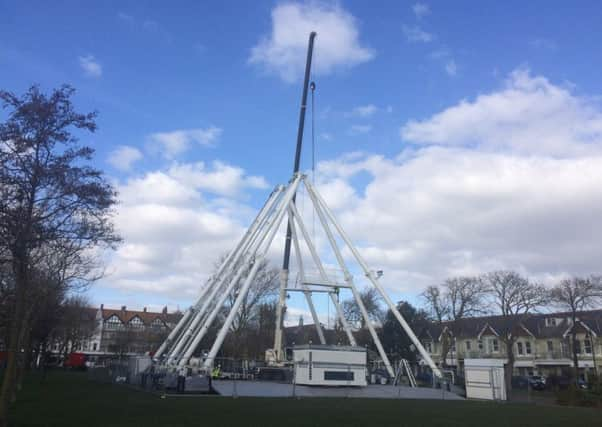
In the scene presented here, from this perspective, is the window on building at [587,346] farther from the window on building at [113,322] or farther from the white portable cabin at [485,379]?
the window on building at [113,322]

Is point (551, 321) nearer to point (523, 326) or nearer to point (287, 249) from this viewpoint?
point (523, 326)

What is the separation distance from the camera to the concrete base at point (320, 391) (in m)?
24.4

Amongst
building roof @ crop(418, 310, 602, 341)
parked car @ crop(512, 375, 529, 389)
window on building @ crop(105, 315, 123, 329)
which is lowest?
parked car @ crop(512, 375, 529, 389)

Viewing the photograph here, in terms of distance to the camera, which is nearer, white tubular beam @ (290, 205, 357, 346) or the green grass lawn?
the green grass lawn

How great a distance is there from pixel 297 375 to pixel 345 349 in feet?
9.85

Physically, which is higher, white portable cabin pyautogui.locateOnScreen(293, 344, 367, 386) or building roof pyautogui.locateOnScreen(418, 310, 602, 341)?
building roof pyautogui.locateOnScreen(418, 310, 602, 341)

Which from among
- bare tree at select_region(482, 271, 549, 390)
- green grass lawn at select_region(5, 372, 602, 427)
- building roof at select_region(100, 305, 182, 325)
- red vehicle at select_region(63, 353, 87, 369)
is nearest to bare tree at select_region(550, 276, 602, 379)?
bare tree at select_region(482, 271, 549, 390)

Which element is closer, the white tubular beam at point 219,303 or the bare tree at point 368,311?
the white tubular beam at point 219,303

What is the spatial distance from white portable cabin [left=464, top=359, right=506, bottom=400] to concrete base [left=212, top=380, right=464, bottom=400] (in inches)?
43.0

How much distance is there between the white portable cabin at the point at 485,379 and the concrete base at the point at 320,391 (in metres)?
1.09

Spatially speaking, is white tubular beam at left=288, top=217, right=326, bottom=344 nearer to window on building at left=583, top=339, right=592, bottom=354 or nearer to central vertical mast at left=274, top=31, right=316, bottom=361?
central vertical mast at left=274, top=31, right=316, bottom=361

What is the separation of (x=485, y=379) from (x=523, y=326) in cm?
4218

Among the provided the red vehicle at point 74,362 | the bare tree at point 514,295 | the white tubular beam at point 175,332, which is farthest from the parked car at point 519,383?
the red vehicle at point 74,362

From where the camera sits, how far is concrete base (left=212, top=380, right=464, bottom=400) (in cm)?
2438
